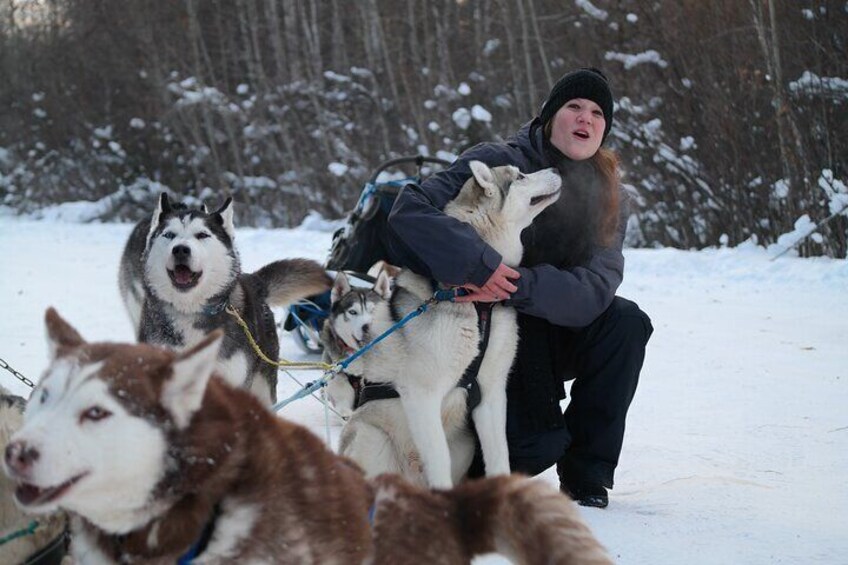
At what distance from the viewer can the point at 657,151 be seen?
11664mm

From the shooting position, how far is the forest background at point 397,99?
10.1 metres

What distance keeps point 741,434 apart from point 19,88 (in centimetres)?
2254

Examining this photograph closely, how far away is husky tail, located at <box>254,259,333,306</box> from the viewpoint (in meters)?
4.45

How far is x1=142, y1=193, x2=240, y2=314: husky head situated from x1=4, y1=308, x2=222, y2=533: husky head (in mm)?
2362

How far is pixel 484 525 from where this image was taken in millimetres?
1734

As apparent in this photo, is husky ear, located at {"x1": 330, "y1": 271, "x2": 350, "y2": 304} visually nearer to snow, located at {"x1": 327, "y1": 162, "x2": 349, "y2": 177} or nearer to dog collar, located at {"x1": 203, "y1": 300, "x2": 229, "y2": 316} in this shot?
dog collar, located at {"x1": 203, "y1": 300, "x2": 229, "y2": 316}

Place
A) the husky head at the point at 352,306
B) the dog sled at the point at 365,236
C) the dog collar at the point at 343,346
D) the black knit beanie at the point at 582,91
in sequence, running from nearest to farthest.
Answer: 1. the black knit beanie at the point at 582,91
2. the husky head at the point at 352,306
3. the dog collar at the point at 343,346
4. the dog sled at the point at 365,236

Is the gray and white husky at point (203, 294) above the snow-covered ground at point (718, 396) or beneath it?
above

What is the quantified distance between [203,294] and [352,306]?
3.78 ft

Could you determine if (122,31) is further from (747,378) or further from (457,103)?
(747,378)

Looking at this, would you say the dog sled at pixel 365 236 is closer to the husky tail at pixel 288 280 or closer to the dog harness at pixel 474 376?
the husky tail at pixel 288 280

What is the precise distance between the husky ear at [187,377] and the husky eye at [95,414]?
9cm

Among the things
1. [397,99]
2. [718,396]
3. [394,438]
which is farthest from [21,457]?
[397,99]

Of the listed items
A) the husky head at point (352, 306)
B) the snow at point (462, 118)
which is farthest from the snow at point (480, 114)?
the husky head at point (352, 306)
